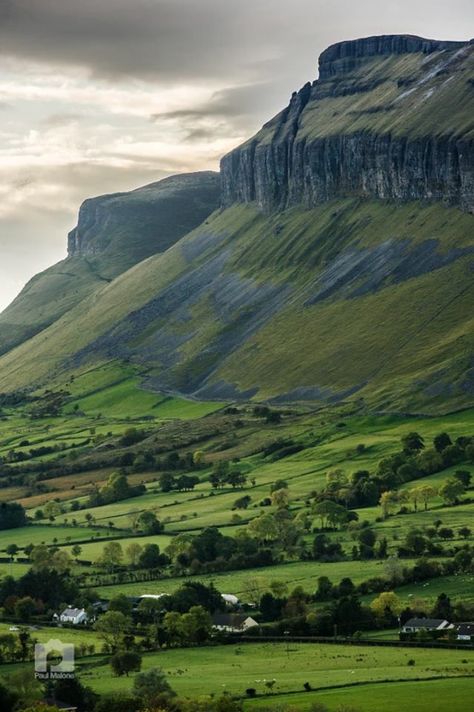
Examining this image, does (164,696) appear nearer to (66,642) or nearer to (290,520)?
(66,642)

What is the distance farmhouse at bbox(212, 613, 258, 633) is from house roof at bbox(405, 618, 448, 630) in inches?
601

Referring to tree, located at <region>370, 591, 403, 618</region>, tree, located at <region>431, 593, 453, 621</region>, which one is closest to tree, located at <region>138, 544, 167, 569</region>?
tree, located at <region>370, 591, 403, 618</region>

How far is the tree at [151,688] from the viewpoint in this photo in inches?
3888

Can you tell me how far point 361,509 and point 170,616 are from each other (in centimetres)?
6421

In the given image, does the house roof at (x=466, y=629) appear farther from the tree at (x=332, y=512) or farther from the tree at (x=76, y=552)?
the tree at (x=76, y=552)

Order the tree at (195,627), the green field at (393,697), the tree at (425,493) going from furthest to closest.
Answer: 1. the tree at (425,493)
2. the tree at (195,627)
3. the green field at (393,697)

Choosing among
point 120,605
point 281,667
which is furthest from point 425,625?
point 120,605

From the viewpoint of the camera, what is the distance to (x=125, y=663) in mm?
115625

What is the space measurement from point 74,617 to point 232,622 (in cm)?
1767

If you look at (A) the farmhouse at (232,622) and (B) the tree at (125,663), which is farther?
(A) the farmhouse at (232,622)

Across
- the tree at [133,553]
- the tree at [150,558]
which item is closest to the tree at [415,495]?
the tree at [150,558]

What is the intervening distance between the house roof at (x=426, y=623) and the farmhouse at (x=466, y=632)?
7.23ft

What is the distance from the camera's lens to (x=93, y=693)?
10319cm

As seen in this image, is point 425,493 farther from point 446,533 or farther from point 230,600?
point 230,600
